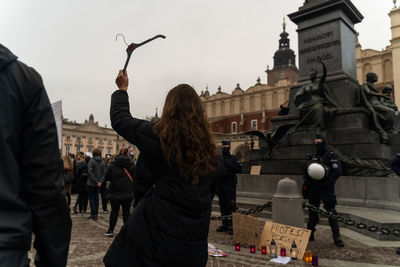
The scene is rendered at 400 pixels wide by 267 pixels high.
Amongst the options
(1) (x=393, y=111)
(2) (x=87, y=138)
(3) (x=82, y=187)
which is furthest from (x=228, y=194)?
(2) (x=87, y=138)

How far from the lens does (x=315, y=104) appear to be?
8133mm

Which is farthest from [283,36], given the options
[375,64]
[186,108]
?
[186,108]

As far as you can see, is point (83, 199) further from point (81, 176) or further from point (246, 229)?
point (246, 229)

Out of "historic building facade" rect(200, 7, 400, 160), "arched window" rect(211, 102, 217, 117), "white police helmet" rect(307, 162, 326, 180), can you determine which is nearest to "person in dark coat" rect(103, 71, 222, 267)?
"white police helmet" rect(307, 162, 326, 180)

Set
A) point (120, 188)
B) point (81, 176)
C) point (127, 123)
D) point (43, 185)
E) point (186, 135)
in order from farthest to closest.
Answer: point (81, 176), point (120, 188), point (127, 123), point (186, 135), point (43, 185)

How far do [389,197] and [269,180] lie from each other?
2.57 m

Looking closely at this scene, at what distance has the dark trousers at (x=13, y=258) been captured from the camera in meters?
1.08

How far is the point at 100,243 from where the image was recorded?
5.00 metres

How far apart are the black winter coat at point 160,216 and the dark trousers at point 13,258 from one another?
785mm

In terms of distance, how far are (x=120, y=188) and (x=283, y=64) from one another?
62360mm

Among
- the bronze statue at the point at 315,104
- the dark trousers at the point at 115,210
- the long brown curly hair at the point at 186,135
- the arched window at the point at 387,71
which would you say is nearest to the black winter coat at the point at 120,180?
the dark trousers at the point at 115,210

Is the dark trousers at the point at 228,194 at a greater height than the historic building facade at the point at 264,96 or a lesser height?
lesser

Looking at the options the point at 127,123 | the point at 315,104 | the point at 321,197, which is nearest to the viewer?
the point at 127,123

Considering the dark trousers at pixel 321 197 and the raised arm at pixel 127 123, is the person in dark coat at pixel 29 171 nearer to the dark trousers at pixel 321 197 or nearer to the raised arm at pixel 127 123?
the raised arm at pixel 127 123
